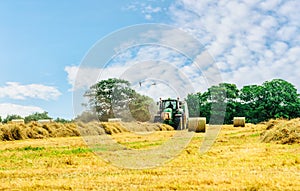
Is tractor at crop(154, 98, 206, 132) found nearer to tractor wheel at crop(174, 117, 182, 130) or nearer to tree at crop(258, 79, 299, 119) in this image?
tractor wheel at crop(174, 117, 182, 130)

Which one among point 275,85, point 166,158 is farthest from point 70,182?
point 275,85

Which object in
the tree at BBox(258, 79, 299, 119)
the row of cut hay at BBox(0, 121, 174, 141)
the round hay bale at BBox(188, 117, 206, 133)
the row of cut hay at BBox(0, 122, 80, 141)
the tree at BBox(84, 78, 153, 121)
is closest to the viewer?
the row of cut hay at BBox(0, 122, 80, 141)

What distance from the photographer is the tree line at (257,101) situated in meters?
54.4

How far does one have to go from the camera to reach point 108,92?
30953 mm

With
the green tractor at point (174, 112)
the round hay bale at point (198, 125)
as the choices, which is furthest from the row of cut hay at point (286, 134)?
the green tractor at point (174, 112)

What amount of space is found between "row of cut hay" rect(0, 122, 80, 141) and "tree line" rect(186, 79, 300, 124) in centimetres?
3316

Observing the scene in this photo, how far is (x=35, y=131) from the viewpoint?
2025 centimetres

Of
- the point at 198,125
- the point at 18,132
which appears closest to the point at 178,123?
the point at 198,125

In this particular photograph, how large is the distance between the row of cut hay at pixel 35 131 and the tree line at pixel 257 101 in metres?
33.2

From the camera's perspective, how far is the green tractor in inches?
1027

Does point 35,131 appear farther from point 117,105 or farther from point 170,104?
point 170,104

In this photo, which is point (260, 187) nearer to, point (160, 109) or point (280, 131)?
point (280, 131)

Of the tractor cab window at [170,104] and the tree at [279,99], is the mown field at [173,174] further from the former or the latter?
the tree at [279,99]

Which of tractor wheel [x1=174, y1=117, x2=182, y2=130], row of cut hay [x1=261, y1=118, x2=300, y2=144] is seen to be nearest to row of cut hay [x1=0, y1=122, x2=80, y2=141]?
tractor wheel [x1=174, y1=117, x2=182, y2=130]
